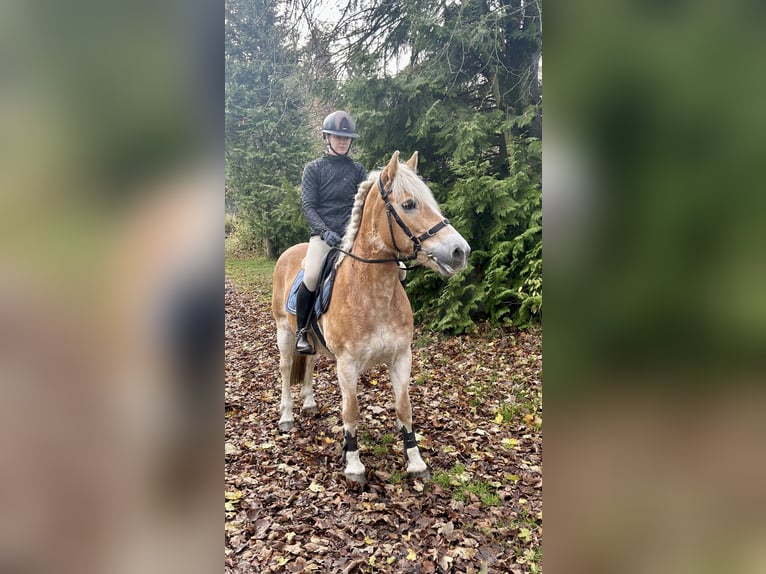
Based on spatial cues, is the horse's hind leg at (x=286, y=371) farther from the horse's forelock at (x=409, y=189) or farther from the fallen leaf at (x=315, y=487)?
the horse's forelock at (x=409, y=189)

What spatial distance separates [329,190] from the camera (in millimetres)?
2916

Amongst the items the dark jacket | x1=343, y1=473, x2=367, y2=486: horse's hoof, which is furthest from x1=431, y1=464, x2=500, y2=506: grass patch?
the dark jacket

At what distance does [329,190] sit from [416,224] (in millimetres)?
877

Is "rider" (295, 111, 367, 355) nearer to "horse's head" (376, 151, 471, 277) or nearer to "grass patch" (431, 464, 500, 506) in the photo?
"horse's head" (376, 151, 471, 277)

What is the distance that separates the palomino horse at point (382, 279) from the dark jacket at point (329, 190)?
0.96 feet

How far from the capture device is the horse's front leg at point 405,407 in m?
2.77

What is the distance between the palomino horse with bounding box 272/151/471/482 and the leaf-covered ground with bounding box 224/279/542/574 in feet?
0.91
